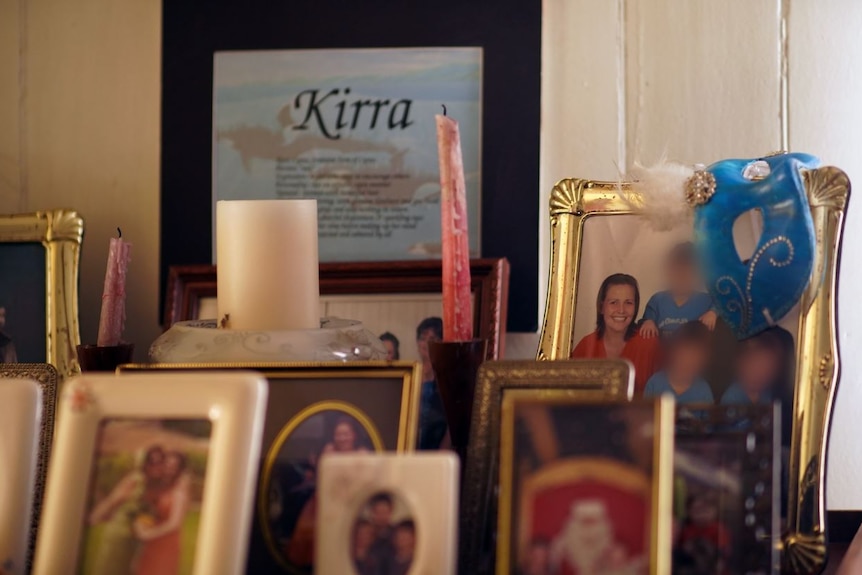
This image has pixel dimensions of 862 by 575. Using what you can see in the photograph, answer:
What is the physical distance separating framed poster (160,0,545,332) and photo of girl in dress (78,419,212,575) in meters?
0.39

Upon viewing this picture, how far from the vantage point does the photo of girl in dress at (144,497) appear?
1.84 ft

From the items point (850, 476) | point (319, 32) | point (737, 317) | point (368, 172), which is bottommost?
point (850, 476)

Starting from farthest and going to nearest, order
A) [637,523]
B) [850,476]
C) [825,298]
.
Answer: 1. [850,476]
2. [825,298]
3. [637,523]

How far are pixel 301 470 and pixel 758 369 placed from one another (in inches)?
12.8

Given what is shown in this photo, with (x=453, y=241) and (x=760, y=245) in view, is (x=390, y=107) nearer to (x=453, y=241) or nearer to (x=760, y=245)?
(x=453, y=241)

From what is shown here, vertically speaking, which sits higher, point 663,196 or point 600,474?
point 663,196

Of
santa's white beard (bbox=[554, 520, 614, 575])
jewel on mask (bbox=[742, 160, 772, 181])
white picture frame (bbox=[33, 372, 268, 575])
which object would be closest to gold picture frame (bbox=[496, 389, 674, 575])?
santa's white beard (bbox=[554, 520, 614, 575])

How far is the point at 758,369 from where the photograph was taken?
709 mm

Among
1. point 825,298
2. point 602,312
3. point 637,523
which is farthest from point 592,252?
point 637,523

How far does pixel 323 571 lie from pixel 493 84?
0.51m

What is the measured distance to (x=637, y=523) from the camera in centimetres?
54

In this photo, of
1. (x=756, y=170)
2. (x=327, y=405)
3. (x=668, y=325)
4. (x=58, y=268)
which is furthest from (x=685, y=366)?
(x=58, y=268)

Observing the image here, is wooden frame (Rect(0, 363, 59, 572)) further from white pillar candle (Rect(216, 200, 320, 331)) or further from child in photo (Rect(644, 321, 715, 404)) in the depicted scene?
child in photo (Rect(644, 321, 715, 404))

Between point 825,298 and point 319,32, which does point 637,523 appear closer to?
point 825,298
